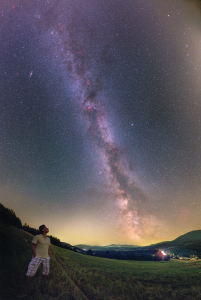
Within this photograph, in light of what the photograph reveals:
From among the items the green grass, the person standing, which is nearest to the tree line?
the green grass

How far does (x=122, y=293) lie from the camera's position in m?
6.24

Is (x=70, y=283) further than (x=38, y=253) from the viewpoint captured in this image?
Yes

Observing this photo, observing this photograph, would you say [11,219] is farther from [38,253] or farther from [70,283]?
[70,283]

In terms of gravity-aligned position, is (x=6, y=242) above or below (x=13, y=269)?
above

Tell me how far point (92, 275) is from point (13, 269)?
179 inches

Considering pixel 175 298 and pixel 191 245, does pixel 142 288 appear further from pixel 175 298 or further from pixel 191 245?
pixel 191 245

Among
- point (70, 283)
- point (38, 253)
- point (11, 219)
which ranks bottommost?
point (70, 283)

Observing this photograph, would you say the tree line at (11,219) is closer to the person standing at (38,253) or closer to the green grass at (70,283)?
the green grass at (70,283)

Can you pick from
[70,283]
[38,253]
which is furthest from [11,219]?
[70,283]

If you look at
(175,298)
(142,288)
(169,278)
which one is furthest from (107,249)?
(175,298)

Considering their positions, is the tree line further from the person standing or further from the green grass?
the person standing

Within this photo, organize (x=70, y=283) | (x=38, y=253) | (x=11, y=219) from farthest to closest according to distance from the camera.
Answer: (x=11, y=219), (x=70, y=283), (x=38, y=253)

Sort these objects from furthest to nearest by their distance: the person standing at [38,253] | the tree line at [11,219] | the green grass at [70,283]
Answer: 1. the tree line at [11,219]
2. the green grass at [70,283]
3. the person standing at [38,253]

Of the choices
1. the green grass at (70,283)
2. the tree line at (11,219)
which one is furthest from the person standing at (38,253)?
the tree line at (11,219)
